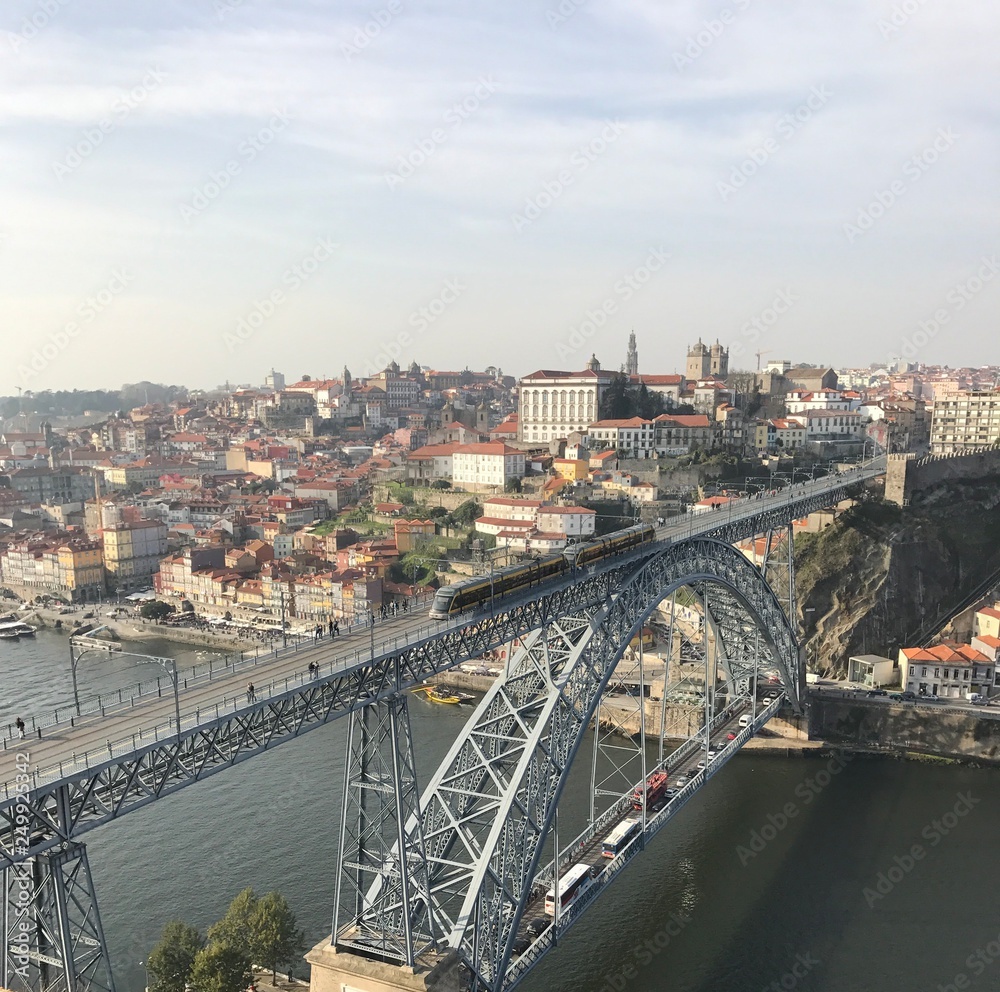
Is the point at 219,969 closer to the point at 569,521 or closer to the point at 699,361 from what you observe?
the point at 569,521

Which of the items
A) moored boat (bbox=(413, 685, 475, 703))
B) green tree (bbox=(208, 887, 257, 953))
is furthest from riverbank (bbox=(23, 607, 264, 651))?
green tree (bbox=(208, 887, 257, 953))

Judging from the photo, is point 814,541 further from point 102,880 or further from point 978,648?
point 102,880

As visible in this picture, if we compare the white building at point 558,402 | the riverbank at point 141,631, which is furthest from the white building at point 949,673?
the white building at point 558,402

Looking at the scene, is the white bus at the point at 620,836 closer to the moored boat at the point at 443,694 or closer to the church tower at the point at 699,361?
the moored boat at the point at 443,694

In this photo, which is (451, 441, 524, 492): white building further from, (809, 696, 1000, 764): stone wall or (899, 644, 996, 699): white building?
(899, 644, 996, 699): white building

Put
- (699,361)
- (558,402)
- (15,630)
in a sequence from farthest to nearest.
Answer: (699,361) < (558,402) < (15,630)

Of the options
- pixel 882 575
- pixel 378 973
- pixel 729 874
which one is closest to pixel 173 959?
pixel 378 973
